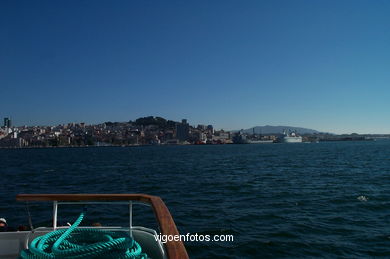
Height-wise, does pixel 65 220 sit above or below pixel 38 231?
below

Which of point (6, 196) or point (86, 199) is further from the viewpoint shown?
point (6, 196)

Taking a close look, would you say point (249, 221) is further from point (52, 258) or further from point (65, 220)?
point (52, 258)

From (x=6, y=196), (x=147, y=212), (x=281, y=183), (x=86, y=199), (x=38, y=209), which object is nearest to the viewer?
(x=86, y=199)

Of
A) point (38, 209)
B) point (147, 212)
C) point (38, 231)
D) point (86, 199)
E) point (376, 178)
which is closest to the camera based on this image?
point (38, 231)

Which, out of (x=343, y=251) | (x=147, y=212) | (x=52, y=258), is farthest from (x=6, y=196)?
(x=52, y=258)

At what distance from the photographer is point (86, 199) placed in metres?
3.90

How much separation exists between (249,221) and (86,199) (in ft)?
27.2

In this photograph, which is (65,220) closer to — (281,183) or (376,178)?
(281,183)

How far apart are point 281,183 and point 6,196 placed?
1574 centimetres

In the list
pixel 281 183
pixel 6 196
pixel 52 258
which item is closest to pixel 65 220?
pixel 6 196

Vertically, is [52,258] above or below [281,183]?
above

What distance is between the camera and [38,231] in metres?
3.67

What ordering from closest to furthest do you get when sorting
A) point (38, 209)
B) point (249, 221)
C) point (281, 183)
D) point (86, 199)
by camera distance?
point (86, 199), point (249, 221), point (38, 209), point (281, 183)

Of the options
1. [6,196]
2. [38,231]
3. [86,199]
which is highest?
[86,199]
